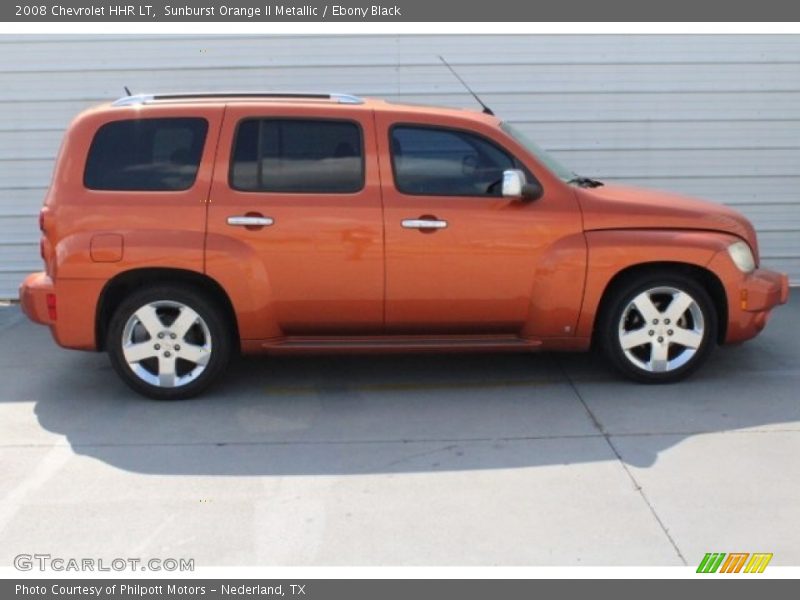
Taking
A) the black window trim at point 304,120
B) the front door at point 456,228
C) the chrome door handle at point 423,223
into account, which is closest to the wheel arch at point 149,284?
the black window trim at point 304,120

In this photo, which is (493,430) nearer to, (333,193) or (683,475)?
(683,475)

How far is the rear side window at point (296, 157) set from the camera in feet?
19.7

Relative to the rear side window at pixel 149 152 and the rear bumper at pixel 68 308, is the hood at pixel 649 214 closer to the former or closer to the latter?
the rear side window at pixel 149 152

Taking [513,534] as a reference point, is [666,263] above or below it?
above

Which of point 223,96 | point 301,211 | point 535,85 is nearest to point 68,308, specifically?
point 301,211

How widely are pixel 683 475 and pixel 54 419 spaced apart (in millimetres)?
3634

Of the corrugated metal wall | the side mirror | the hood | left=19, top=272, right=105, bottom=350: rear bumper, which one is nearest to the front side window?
the side mirror

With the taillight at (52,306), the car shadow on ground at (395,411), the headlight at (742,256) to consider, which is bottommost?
the car shadow on ground at (395,411)

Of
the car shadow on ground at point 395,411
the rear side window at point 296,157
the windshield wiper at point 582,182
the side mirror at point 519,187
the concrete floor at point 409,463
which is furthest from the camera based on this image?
the windshield wiper at point 582,182

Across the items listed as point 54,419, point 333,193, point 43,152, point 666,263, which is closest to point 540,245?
point 666,263

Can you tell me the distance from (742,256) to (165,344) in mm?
3662

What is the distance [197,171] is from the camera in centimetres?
596

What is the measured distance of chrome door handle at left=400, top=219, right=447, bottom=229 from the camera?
5.96 meters

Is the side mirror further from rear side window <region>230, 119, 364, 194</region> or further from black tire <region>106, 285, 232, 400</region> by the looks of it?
black tire <region>106, 285, 232, 400</region>
